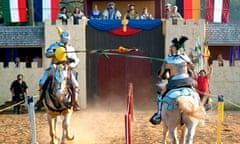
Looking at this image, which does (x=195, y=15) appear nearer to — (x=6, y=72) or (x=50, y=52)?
(x=6, y=72)

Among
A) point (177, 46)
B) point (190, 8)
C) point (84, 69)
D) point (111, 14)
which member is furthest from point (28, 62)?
point (177, 46)

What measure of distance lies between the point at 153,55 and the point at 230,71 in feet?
9.41

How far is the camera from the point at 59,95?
1120cm

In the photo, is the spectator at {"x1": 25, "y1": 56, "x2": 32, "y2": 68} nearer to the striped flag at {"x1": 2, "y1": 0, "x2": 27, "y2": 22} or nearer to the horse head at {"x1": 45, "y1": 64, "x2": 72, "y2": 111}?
the striped flag at {"x1": 2, "y1": 0, "x2": 27, "y2": 22}

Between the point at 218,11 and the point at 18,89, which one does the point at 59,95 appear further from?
the point at 218,11

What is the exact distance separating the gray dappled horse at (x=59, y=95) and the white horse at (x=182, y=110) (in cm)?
224

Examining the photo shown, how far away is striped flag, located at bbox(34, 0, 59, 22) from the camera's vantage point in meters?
22.8

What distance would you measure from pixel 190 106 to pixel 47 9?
1423 cm

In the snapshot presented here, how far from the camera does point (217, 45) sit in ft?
70.0

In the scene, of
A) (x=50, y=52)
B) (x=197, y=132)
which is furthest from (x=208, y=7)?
(x=50, y=52)

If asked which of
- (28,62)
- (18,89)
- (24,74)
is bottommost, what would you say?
(18,89)

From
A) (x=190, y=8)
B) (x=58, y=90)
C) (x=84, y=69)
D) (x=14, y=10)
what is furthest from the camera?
(x=14, y=10)

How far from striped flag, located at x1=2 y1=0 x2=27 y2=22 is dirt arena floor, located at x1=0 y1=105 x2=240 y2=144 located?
4.60m

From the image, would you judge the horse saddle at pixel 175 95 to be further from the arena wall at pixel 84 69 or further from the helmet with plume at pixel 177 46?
the arena wall at pixel 84 69
